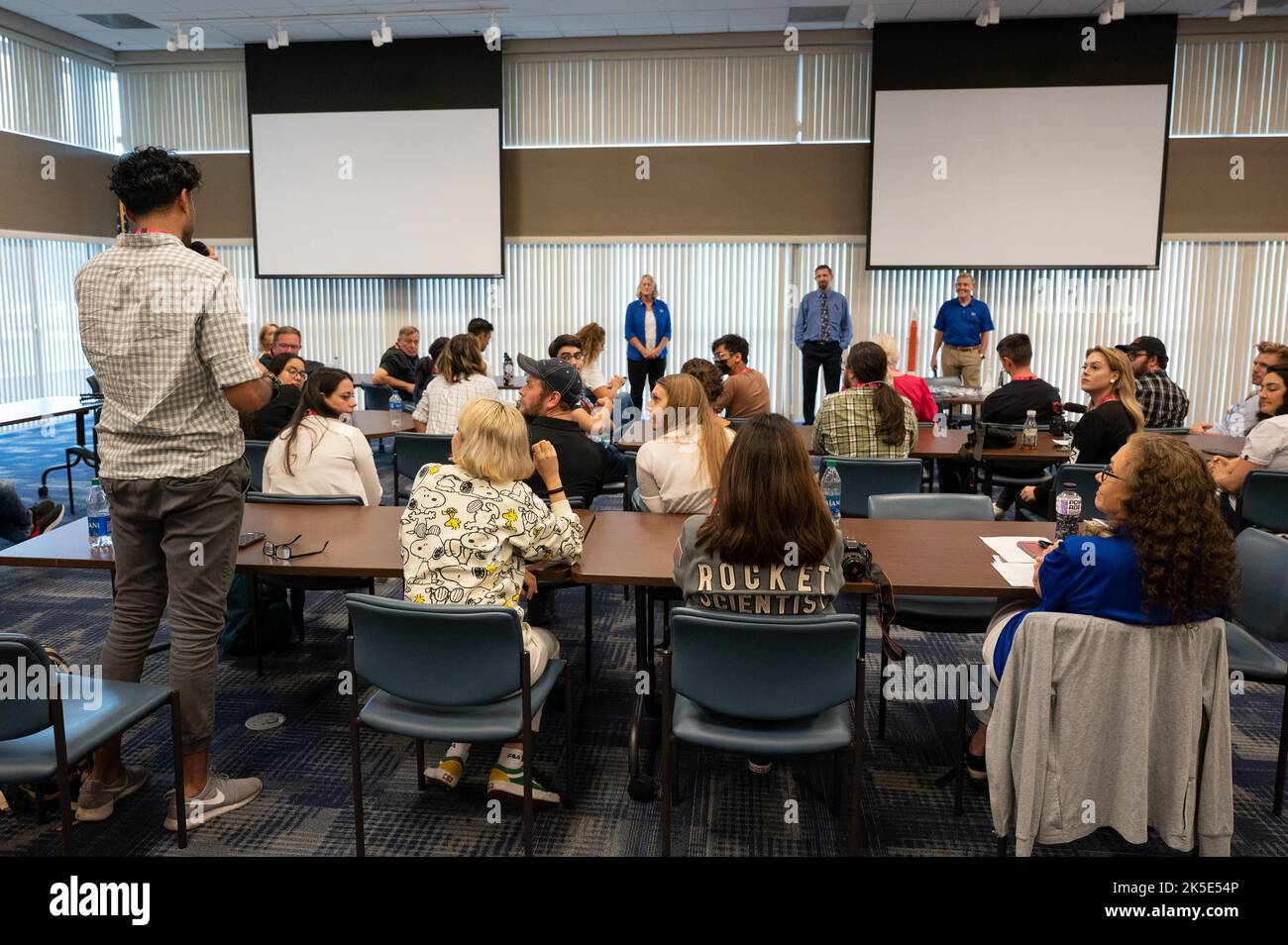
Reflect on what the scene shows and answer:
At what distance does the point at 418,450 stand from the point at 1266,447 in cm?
425

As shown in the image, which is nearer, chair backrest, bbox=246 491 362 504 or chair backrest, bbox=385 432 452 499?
chair backrest, bbox=246 491 362 504

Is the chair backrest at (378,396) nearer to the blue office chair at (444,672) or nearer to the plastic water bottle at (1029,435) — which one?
the plastic water bottle at (1029,435)

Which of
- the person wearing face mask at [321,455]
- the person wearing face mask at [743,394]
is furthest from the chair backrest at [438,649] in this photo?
the person wearing face mask at [743,394]

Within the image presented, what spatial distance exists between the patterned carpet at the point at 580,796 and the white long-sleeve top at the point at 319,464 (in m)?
0.75

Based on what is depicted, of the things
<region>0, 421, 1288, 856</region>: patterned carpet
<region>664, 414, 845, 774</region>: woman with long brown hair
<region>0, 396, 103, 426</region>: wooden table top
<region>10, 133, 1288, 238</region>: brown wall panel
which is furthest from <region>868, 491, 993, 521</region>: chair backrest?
<region>0, 396, 103, 426</region>: wooden table top

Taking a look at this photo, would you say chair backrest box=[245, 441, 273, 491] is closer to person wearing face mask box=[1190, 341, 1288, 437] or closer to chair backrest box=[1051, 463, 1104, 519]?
chair backrest box=[1051, 463, 1104, 519]

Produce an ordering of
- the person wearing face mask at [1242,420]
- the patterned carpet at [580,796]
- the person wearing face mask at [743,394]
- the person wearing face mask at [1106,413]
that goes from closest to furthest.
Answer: the patterned carpet at [580,796] → the person wearing face mask at [1106,413] → the person wearing face mask at [1242,420] → the person wearing face mask at [743,394]

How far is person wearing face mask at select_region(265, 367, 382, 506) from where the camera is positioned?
12.5 feet

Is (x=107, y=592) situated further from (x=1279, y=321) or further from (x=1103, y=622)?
(x=1279, y=321)

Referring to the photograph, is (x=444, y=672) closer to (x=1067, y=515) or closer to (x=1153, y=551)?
(x=1153, y=551)

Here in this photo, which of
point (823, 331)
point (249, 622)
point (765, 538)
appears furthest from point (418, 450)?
point (823, 331)

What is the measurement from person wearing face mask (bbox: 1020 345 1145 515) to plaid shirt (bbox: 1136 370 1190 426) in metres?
0.97

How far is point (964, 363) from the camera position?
31.4 ft

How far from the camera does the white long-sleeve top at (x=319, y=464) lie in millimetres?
3818
